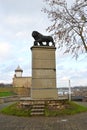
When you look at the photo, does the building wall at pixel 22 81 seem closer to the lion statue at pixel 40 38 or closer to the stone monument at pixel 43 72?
the lion statue at pixel 40 38

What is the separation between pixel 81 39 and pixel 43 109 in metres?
6.26

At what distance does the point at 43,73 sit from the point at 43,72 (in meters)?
0.06

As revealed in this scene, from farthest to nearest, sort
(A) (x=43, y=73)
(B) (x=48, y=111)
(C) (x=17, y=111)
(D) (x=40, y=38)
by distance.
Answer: (D) (x=40, y=38) < (A) (x=43, y=73) < (C) (x=17, y=111) < (B) (x=48, y=111)

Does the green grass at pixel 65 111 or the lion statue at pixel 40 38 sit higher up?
the lion statue at pixel 40 38

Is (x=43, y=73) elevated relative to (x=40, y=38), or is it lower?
lower

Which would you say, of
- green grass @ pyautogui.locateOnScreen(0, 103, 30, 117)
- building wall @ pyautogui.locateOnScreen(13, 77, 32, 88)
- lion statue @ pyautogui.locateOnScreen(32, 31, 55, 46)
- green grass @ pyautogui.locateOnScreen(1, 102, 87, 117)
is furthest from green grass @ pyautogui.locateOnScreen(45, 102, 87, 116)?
building wall @ pyautogui.locateOnScreen(13, 77, 32, 88)

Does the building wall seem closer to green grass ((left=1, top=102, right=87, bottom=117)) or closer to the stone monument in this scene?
the stone monument

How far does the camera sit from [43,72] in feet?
65.9

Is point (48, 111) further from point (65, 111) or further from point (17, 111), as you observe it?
point (17, 111)

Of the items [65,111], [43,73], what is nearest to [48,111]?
[65,111]

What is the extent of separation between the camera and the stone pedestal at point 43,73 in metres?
20.0

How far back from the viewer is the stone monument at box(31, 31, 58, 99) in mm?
20000

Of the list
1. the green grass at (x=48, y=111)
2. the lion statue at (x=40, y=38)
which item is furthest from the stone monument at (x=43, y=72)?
the green grass at (x=48, y=111)

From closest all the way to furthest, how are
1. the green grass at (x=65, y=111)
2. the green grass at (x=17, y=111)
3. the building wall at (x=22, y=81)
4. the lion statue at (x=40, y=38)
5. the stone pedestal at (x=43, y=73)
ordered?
the green grass at (x=65, y=111) → the green grass at (x=17, y=111) → the stone pedestal at (x=43, y=73) → the lion statue at (x=40, y=38) → the building wall at (x=22, y=81)
